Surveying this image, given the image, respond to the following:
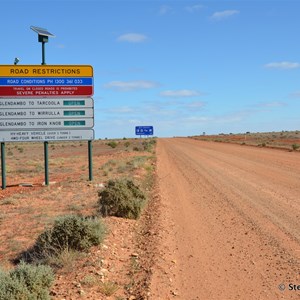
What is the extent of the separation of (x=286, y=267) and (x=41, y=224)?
5962 mm

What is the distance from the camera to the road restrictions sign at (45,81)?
17.8 meters

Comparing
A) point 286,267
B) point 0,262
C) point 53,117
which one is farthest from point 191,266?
point 53,117

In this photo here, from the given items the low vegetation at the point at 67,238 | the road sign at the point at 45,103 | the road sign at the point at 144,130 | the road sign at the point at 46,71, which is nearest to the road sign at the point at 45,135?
the road sign at the point at 45,103

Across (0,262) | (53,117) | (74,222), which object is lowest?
(0,262)

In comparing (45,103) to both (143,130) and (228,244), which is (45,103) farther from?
(143,130)

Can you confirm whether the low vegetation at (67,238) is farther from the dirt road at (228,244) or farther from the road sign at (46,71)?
the road sign at (46,71)

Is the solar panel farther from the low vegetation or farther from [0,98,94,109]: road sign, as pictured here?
the low vegetation

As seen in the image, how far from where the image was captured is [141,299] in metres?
5.39

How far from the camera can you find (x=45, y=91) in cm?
1816

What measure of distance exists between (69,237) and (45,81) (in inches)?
474

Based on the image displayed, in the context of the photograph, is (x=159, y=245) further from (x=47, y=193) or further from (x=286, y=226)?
(x=47, y=193)

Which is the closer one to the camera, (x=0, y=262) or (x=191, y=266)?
(x=191, y=266)

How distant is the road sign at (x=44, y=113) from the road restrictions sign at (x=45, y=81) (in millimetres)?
652

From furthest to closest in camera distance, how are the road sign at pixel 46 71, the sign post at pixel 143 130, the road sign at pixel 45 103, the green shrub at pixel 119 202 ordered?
the sign post at pixel 143 130, the road sign at pixel 45 103, the road sign at pixel 46 71, the green shrub at pixel 119 202
